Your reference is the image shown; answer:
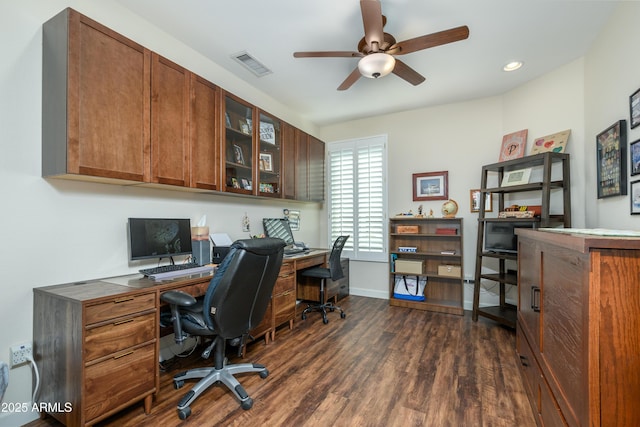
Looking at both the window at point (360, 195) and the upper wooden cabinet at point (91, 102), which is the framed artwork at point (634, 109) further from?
the upper wooden cabinet at point (91, 102)

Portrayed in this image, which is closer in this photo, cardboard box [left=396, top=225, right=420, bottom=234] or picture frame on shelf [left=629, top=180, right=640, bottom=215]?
picture frame on shelf [left=629, top=180, right=640, bottom=215]

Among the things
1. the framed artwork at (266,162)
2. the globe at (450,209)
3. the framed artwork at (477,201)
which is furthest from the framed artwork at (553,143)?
the framed artwork at (266,162)

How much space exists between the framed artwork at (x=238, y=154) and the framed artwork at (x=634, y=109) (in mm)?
3073

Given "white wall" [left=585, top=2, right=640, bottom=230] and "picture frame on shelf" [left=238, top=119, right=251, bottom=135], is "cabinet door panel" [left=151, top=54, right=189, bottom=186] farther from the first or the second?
"white wall" [left=585, top=2, right=640, bottom=230]

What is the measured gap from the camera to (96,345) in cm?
153

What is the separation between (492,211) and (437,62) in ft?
6.53

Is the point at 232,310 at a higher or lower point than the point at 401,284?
higher

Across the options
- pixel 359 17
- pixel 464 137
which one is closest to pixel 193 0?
pixel 359 17

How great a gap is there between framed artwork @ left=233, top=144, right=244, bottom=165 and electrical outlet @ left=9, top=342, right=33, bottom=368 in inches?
79.1

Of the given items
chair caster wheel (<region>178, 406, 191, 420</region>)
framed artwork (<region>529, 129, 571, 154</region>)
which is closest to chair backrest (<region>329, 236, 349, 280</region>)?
chair caster wheel (<region>178, 406, 191, 420</region>)

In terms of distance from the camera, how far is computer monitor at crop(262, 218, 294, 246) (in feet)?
12.0

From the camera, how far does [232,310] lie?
1.83m

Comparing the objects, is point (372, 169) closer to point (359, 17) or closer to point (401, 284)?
point (401, 284)

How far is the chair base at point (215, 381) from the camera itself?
1766 millimetres
